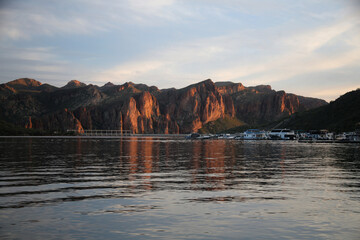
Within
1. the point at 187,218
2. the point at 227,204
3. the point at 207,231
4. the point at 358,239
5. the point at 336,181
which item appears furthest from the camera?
the point at 336,181

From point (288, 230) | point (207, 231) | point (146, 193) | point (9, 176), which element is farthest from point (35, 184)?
point (288, 230)

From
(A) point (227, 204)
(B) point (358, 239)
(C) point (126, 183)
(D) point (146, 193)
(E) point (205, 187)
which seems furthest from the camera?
(C) point (126, 183)

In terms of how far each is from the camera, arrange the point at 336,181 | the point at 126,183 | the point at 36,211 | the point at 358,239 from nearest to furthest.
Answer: the point at 358,239, the point at 36,211, the point at 126,183, the point at 336,181

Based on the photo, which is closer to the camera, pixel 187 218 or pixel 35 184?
pixel 187 218

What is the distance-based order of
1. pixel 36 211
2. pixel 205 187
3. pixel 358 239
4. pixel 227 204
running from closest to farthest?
pixel 358 239 < pixel 36 211 < pixel 227 204 < pixel 205 187

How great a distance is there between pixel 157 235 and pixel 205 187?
14.6 meters

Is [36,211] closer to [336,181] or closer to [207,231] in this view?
[207,231]

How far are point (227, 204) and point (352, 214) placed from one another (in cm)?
744

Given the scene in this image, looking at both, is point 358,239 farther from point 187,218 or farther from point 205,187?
point 205,187

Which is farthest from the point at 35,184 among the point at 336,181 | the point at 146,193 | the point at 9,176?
the point at 336,181

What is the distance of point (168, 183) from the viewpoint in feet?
108

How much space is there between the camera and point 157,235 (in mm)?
16312

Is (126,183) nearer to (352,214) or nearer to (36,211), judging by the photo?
(36,211)

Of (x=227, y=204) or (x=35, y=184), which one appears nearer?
(x=227, y=204)
